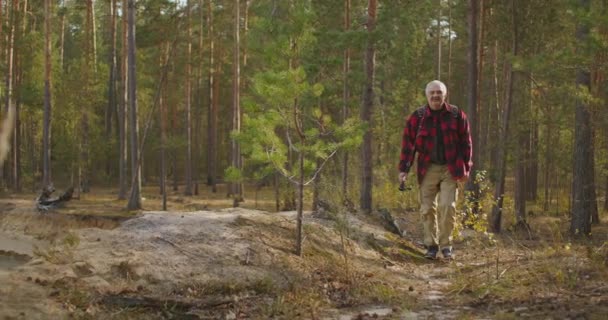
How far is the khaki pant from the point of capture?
22.8ft

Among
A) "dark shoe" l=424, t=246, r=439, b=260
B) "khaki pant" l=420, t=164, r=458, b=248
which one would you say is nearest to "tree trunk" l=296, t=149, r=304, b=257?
"khaki pant" l=420, t=164, r=458, b=248

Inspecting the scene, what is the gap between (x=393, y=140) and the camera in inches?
1108

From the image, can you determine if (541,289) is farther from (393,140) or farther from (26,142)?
(26,142)

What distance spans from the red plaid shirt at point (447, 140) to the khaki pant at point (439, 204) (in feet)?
0.53

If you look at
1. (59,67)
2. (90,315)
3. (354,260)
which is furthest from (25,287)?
(59,67)

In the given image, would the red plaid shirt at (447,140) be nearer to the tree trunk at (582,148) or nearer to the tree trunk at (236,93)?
the tree trunk at (582,148)

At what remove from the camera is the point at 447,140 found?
22.3 ft

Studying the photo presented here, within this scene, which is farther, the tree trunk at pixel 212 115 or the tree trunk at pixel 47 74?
the tree trunk at pixel 212 115

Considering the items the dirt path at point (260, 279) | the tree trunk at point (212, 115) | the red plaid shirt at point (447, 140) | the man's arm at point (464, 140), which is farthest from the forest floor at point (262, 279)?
the tree trunk at point (212, 115)

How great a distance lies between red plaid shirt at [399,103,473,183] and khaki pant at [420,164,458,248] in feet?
0.53

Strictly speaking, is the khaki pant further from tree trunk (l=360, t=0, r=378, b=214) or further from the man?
tree trunk (l=360, t=0, r=378, b=214)

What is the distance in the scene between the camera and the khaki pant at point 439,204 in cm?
694

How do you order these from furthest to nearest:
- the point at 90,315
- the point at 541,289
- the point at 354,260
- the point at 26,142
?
the point at 26,142, the point at 354,260, the point at 541,289, the point at 90,315

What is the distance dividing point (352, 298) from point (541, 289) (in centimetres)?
172
